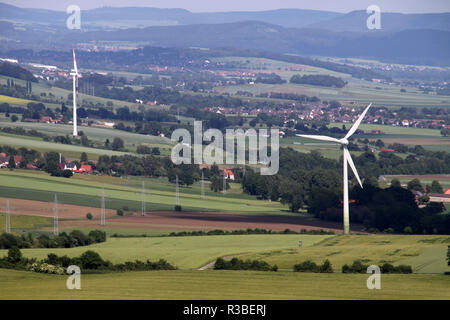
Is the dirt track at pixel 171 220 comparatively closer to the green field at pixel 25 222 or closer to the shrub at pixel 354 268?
the green field at pixel 25 222

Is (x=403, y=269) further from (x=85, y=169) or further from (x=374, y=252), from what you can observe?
(x=85, y=169)

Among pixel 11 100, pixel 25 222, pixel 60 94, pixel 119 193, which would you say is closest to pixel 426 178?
pixel 119 193

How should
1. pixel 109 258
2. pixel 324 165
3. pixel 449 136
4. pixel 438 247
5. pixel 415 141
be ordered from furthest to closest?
pixel 449 136 < pixel 415 141 < pixel 324 165 < pixel 438 247 < pixel 109 258

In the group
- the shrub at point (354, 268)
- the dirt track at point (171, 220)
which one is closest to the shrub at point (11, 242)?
the dirt track at point (171, 220)
